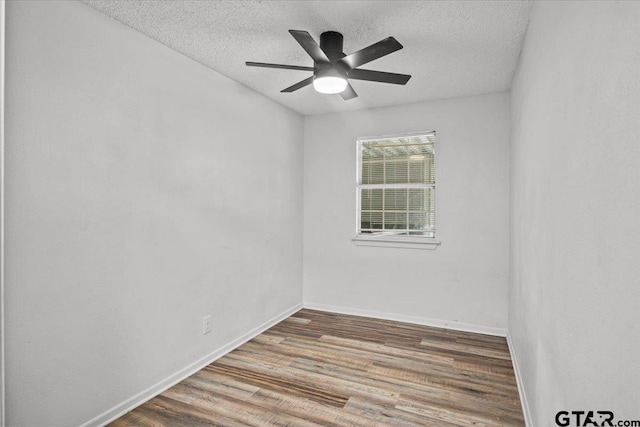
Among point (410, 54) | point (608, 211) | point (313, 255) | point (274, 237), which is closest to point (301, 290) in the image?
point (313, 255)

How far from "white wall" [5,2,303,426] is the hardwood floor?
30 cm

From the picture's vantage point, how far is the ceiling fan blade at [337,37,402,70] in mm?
2031

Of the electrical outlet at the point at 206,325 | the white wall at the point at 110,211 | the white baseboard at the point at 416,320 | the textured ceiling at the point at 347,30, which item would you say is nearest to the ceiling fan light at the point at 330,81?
the textured ceiling at the point at 347,30

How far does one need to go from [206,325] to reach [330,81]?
2.18m

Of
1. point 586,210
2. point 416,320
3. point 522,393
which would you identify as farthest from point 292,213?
point 586,210

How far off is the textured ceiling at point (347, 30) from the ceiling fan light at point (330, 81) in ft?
0.95

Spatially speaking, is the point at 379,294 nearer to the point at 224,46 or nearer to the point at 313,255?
the point at 313,255

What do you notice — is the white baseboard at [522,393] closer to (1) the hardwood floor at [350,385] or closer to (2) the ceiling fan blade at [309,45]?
(1) the hardwood floor at [350,385]

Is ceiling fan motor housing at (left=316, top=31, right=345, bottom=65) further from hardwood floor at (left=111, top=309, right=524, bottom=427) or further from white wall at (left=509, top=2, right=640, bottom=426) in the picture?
hardwood floor at (left=111, top=309, right=524, bottom=427)

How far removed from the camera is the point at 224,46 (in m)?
2.58

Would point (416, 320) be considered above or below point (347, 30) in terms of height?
below

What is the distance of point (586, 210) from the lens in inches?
42.1

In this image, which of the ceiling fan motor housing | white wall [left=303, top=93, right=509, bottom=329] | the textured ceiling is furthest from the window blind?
the ceiling fan motor housing

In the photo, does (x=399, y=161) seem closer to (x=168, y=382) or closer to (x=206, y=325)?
(x=206, y=325)
